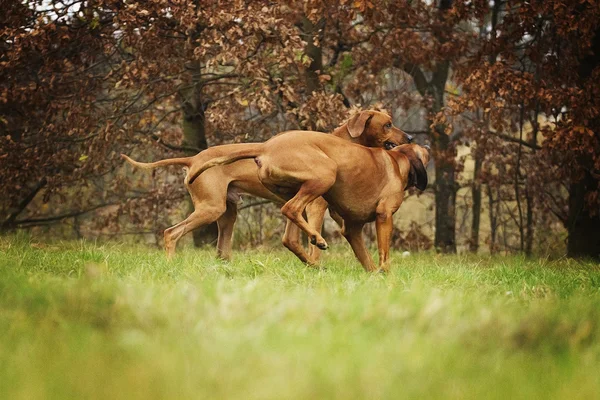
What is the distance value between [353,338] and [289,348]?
1.11 feet

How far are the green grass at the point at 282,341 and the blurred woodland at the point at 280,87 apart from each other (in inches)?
227

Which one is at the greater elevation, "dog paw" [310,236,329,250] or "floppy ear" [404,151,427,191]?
"floppy ear" [404,151,427,191]

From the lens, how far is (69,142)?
1320 cm

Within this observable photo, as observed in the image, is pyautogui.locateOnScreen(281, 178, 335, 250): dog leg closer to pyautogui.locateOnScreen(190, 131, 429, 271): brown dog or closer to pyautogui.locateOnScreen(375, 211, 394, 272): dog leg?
pyautogui.locateOnScreen(190, 131, 429, 271): brown dog

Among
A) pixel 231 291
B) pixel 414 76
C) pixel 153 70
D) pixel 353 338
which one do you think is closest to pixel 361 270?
pixel 231 291

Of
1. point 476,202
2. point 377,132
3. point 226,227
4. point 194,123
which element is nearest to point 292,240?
point 377,132

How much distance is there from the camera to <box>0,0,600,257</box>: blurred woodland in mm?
10484

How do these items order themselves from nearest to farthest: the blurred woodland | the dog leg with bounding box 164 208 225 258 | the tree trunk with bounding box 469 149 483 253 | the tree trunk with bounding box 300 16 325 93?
A: the dog leg with bounding box 164 208 225 258, the blurred woodland, the tree trunk with bounding box 300 16 325 93, the tree trunk with bounding box 469 149 483 253

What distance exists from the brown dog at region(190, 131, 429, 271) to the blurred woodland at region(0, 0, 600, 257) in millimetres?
3439

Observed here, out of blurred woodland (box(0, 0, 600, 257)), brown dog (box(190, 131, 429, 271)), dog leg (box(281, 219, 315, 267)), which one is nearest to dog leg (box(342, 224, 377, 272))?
brown dog (box(190, 131, 429, 271))

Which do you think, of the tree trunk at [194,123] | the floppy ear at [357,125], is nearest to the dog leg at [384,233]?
the floppy ear at [357,125]

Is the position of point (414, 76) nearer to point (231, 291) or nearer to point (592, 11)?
point (592, 11)

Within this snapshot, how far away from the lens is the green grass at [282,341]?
2.69m

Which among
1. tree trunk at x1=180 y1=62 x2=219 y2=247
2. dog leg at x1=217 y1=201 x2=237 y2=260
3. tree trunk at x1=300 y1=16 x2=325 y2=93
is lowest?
dog leg at x1=217 y1=201 x2=237 y2=260
